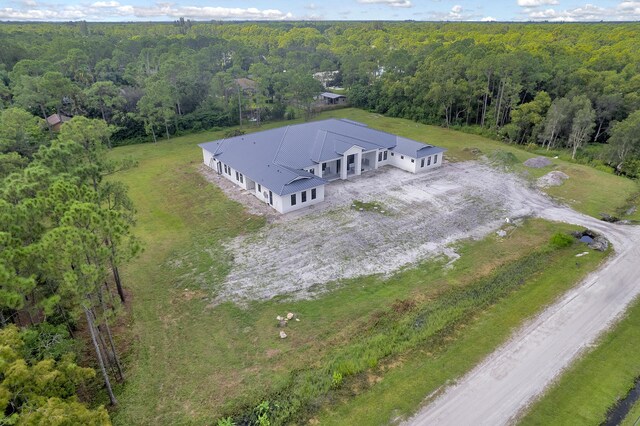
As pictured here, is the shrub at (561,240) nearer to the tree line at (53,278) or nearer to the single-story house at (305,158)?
the single-story house at (305,158)

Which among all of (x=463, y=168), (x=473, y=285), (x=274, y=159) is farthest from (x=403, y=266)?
(x=463, y=168)

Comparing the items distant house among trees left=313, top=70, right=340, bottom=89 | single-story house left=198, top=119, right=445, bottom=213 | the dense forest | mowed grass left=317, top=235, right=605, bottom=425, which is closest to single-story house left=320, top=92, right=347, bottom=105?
the dense forest

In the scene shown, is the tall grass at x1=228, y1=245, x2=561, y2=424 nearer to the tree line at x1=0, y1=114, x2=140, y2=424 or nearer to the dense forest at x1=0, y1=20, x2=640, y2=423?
the tree line at x1=0, y1=114, x2=140, y2=424

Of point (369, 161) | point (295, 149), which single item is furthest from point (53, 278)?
point (369, 161)

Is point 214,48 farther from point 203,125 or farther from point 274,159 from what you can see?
point 274,159

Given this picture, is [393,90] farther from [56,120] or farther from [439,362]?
[439,362]

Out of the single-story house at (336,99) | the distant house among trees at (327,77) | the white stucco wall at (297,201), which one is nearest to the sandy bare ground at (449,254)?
the white stucco wall at (297,201)

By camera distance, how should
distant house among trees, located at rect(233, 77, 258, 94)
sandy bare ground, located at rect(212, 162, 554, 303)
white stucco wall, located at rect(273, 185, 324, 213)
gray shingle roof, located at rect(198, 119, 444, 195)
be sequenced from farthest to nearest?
distant house among trees, located at rect(233, 77, 258, 94), gray shingle roof, located at rect(198, 119, 444, 195), white stucco wall, located at rect(273, 185, 324, 213), sandy bare ground, located at rect(212, 162, 554, 303)

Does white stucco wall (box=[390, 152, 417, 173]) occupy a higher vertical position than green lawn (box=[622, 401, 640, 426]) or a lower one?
higher
